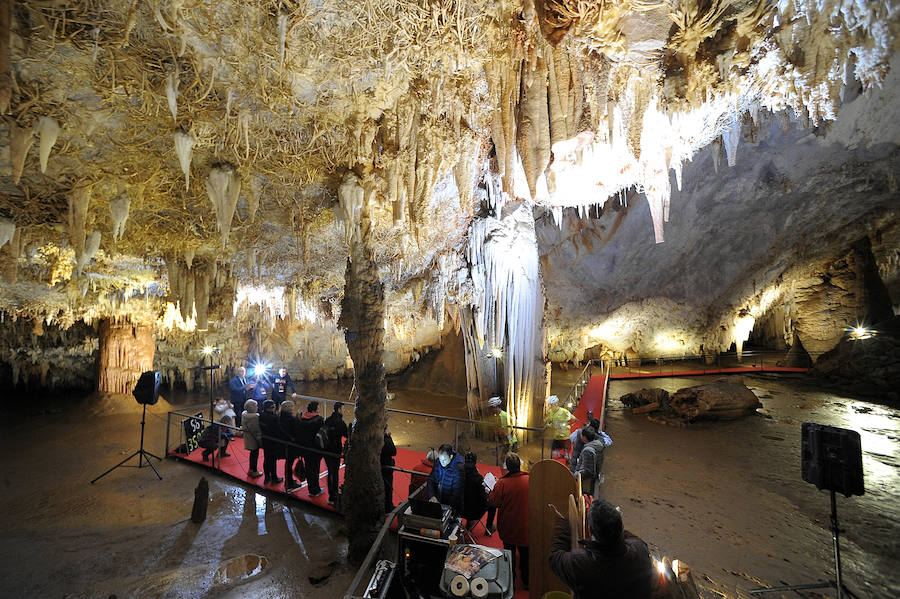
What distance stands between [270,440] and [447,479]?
3.35 metres

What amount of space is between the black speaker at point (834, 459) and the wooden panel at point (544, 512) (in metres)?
2.29

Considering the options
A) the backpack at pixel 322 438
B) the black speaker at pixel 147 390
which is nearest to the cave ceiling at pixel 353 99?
the black speaker at pixel 147 390

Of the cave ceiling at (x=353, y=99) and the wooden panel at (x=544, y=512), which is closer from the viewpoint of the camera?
the wooden panel at (x=544, y=512)

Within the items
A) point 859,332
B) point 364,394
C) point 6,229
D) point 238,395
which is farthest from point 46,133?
point 859,332

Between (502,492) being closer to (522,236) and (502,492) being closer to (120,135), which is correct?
(120,135)

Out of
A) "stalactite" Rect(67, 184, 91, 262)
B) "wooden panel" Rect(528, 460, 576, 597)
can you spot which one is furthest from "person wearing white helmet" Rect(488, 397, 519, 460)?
"stalactite" Rect(67, 184, 91, 262)

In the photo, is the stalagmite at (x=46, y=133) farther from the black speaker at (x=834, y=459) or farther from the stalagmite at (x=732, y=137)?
the stalagmite at (x=732, y=137)

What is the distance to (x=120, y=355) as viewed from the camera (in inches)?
492

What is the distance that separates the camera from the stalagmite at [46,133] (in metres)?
3.71

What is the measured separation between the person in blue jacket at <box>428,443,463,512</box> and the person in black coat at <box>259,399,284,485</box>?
2.85m

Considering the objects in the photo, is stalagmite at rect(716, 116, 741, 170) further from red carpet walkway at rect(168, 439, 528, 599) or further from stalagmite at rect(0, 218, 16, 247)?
stalagmite at rect(0, 218, 16, 247)

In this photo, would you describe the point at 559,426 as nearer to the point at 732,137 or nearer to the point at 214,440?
the point at 732,137

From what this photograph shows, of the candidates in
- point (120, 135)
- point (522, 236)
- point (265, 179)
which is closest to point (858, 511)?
point (522, 236)

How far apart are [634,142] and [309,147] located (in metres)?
3.85
